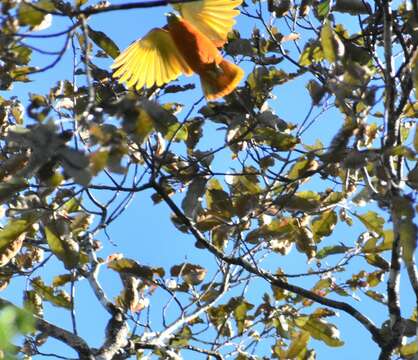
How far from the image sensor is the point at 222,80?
6.98ft

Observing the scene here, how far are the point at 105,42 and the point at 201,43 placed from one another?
564mm

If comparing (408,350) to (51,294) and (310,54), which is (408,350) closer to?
(310,54)

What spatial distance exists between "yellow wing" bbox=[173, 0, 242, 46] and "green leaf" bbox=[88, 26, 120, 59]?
0.40 metres

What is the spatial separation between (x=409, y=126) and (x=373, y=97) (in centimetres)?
154

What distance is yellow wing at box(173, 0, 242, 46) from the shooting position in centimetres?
215

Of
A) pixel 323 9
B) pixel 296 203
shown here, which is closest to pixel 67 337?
pixel 296 203

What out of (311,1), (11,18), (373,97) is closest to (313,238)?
(311,1)

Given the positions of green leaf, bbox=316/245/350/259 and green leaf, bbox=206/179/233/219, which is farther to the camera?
green leaf, bbox=316/245/350/259

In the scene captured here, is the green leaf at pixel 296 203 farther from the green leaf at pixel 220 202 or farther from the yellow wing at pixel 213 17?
the yellow wing at pixel 213 17

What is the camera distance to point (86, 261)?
90.4 inches

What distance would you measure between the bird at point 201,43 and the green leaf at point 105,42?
42 millimetres

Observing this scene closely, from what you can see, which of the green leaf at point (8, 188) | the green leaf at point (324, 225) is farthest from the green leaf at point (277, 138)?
the green leaf at point (8, 188)

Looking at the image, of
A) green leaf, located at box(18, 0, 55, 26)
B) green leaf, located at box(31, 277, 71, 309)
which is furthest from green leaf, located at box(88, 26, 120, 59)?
green leaf, located at box(18, 0, 55, 26)

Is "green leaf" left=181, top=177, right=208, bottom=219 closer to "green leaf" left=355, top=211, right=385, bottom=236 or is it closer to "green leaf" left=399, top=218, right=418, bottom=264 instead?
"green leaf" left=355, top=211, right=385, bottom=236
